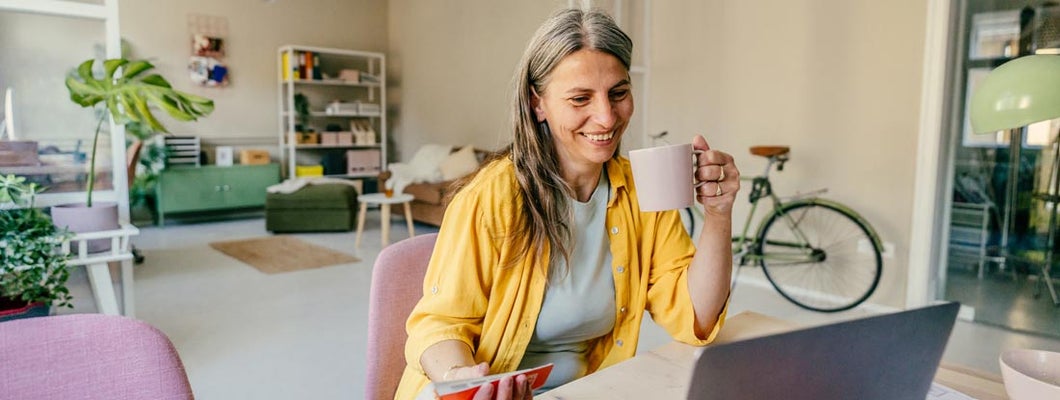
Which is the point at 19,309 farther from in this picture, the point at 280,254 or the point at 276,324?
the point at 280,254

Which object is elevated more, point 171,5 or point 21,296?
point 171,5

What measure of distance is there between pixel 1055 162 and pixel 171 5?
7.07 meters

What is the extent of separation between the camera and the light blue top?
1.11m

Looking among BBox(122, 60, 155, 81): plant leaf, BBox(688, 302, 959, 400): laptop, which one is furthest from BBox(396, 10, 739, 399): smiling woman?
BBox(122, 60, 155, 81): plant leaf

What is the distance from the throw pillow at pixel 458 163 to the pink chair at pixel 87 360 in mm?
5507

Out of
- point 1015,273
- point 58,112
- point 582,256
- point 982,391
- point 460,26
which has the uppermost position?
point 460,26

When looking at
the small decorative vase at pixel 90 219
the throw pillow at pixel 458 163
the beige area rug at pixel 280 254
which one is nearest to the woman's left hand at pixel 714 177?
the small decorative vase at pixel 90 219

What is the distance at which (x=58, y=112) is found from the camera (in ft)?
9.52

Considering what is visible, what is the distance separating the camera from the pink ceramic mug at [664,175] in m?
0.90

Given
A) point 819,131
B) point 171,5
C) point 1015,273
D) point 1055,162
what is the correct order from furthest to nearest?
point 171,5
point 819,131
point 1015,273
point 1055,162

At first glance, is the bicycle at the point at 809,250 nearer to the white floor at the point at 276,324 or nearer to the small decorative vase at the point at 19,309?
the white floor at the point at 276,324

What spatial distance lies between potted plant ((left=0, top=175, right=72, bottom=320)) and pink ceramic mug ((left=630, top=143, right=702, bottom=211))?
2419 mm

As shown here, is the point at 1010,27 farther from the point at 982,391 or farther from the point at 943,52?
the point at 982,391

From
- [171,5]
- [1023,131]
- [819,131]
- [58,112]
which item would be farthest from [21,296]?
[171,5]
